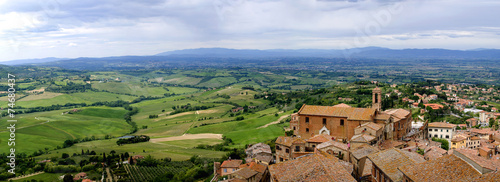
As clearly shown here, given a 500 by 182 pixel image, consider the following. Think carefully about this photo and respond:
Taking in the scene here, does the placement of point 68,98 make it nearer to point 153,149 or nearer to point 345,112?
point 153,149

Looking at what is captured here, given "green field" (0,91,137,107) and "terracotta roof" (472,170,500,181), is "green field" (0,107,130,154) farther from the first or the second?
"terracotta roof" (472,170,500,181)

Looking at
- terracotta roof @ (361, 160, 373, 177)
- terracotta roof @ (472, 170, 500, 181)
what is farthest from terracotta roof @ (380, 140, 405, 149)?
terracotta roof @ (472, 170, 500, 181)

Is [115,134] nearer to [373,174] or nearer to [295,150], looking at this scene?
[295,150]

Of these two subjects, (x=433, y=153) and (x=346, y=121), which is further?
(x=346, y=121)

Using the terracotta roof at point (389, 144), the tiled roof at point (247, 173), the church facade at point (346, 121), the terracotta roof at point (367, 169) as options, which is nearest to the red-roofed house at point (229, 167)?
the tiled roof at point (247, 173)

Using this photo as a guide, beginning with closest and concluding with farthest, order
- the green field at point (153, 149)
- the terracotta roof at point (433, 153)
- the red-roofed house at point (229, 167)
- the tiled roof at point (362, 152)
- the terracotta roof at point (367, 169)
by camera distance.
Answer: the terracotta roof at point (367, 169), the tiled roof at point (362, 152), the terracotta roof at point (433, 153), the red-roofed house at point (229, 167), the green field at point (153, 149)

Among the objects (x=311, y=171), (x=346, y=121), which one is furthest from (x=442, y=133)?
(x=311, y=171)

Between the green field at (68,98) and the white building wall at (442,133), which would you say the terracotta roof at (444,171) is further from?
the green field at (68,98)

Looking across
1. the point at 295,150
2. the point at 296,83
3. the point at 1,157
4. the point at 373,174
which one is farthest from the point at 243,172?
the point at 296,83
